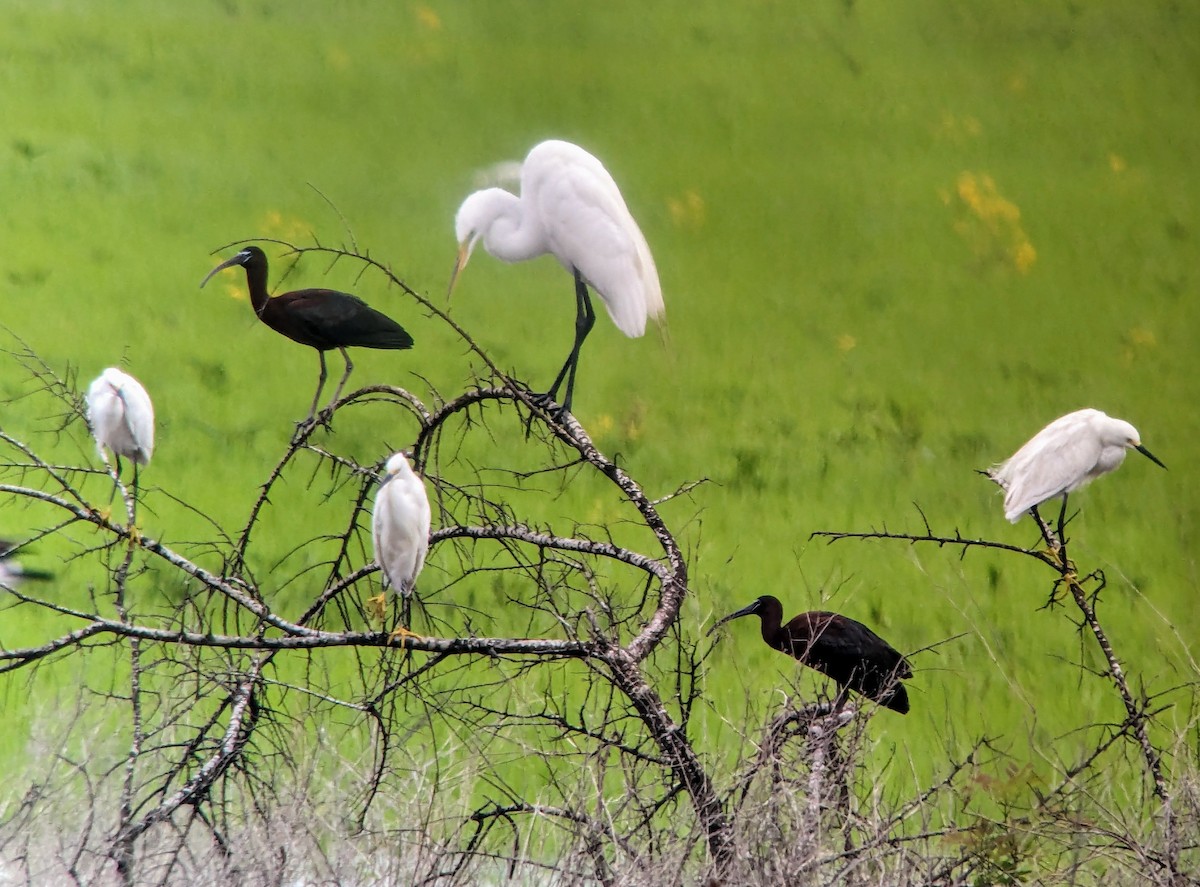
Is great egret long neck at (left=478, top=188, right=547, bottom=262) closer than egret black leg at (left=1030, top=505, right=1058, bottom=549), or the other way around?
great egret long neck at (left=478, top=188, right=547, bottom=262)

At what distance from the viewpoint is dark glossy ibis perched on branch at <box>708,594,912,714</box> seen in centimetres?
199

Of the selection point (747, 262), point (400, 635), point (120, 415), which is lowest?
point (400, 635)

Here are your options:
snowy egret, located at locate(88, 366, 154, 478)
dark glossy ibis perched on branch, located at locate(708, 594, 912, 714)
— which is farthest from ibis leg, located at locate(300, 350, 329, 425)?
dark glossy ibis perched on branch, located at locate(708, 594, 912, 714)

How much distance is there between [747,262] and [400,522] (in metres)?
0.94

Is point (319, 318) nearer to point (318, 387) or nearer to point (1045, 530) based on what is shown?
point (318, 387)

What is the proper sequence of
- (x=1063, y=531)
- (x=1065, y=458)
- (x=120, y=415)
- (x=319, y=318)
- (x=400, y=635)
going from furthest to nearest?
1. (x=1063, y=531)
2. (x=1065, y=458)
3. (x=319, y=318)
4. (x=120, y=415)
5. (x=400, y=635)

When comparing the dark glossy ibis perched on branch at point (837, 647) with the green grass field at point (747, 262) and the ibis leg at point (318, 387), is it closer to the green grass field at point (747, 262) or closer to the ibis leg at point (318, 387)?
the green grass field at point (747, 262)

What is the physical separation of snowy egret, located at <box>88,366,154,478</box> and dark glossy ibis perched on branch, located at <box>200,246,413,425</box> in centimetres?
24

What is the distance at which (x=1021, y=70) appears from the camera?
7.93ft

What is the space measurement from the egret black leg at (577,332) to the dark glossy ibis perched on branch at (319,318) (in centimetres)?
28

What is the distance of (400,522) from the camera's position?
169cm

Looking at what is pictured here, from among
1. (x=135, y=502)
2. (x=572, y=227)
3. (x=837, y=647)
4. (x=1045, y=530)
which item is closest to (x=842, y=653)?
(x=837, y=647)

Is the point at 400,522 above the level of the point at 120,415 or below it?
below

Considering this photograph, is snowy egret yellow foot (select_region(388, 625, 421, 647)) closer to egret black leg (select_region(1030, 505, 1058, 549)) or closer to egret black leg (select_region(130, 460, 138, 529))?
egret black leg (select_region(130, 460, 138, 529))
